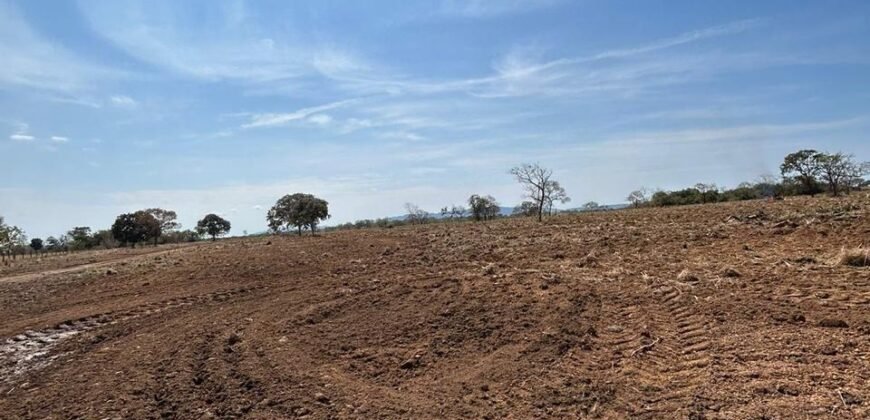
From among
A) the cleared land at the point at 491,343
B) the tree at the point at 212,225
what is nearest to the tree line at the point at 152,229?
the tree at the point at 212,225

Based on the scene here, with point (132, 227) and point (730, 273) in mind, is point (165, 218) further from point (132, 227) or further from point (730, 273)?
point (730, 273)

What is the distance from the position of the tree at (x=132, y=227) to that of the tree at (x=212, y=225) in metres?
12.8

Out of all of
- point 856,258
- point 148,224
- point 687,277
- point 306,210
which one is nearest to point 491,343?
point 687,277

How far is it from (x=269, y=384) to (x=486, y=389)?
2137 millimetres

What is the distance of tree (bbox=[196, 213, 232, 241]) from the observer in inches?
2869

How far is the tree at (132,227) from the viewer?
2299 inches

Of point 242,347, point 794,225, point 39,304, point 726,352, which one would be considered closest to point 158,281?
point 39,304

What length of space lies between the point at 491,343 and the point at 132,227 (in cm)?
6417

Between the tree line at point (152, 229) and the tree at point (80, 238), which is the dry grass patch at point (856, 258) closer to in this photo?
the tree line at point (152, 229)

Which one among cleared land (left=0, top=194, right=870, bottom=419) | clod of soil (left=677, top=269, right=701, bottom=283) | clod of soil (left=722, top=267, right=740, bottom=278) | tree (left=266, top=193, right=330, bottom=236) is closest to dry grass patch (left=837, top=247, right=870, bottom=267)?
cleared land (left=0, top=194, right=870, bottom=419)

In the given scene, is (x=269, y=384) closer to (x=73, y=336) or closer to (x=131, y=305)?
(x=73, y=336)

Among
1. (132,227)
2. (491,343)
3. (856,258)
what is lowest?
(491,343)

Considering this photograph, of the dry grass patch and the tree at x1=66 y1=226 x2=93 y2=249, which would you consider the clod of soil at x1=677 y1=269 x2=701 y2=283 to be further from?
the tree at x1=66 y1=226 x2=93 y2=249

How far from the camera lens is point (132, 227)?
192 ft
